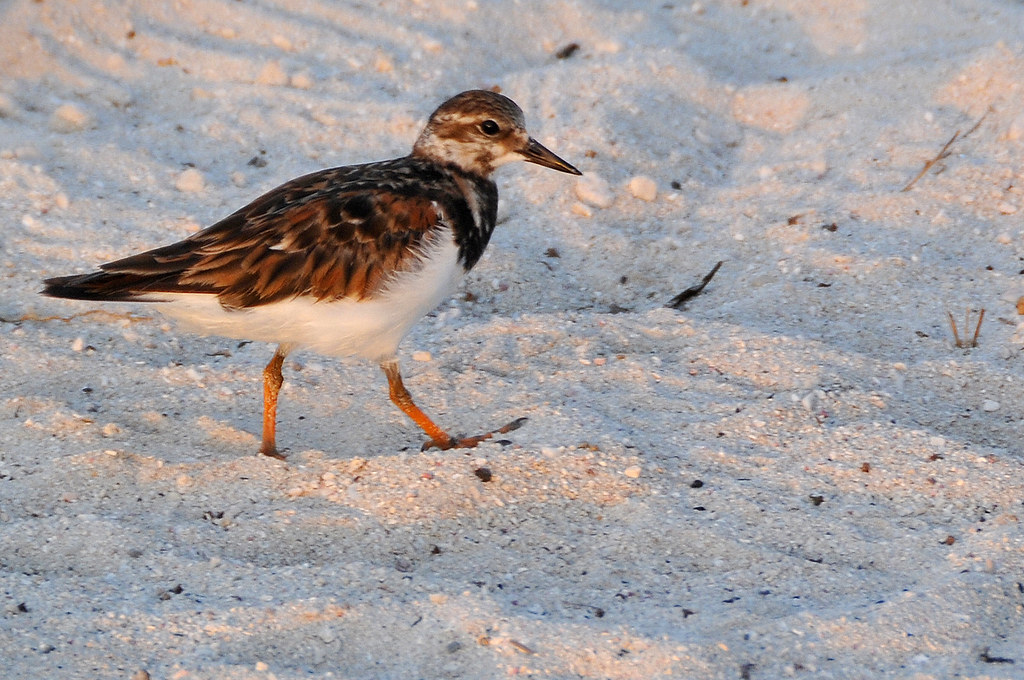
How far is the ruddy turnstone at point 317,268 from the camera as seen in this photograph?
383 cm

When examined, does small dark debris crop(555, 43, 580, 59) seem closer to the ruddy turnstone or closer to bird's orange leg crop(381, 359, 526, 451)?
the ruddy turnstone

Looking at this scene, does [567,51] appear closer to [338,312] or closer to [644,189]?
[644,189]

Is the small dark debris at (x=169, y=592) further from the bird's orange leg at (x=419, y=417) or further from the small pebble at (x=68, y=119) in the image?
the small pebble at (x=68, y=119)

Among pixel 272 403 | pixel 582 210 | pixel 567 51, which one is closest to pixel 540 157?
pixel 582 210

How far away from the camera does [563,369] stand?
185 inches

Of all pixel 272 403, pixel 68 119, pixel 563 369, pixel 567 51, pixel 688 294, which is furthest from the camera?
pixel 567 51

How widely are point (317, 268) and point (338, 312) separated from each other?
16 centimetres

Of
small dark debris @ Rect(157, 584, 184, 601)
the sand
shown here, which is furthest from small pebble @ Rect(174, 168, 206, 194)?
small dark debris @ Rect(157, 584, 184, 601)

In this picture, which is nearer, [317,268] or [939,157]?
[317,268]

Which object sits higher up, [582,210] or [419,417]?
[582,210]

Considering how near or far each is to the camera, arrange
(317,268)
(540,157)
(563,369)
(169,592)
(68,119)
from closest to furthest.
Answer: (169,592) < (317,268) < (540,157) < (563,369) < (68,119)

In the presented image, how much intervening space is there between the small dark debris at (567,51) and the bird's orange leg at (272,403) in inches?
134

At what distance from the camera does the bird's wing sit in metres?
3.82

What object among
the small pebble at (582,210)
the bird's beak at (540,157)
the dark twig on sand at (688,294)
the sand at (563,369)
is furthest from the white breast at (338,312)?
the small pebble at (582,210)
